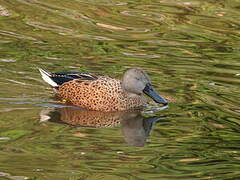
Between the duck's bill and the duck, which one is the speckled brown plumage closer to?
the duck

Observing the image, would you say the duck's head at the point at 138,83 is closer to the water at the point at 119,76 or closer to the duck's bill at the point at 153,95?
the duck's bill at the point at 153,95

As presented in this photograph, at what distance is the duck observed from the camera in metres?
10.3

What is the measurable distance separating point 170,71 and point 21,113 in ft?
10.0

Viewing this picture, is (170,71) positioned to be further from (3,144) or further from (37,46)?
(3,144)

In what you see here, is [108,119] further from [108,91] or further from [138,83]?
[138,83]

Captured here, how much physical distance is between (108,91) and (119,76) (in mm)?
1273

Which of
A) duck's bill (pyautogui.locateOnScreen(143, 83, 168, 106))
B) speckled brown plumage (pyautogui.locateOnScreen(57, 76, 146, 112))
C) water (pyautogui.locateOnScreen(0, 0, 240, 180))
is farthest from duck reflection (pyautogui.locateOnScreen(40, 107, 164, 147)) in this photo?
duck's bill (pyautogui.locateOnScreen(143, 83, 168, 106))

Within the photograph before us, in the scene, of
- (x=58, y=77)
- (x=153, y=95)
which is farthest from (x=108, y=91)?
(x=58, y=77)

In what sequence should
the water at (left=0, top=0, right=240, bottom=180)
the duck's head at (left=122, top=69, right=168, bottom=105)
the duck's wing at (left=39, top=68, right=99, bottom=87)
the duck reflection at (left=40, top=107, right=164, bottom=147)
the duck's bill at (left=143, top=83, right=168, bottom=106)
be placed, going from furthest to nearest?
the duck's wing at (left=39, top=68, right=99, bottom=87) → the duck's head at (left=122, top=69, right=168, bottom=105) → the duck's bill at (left=143, top=83, right=168, bottom=106) → the duck reflection at (left=40, top=107, right=164, bottom=147) → the water at (left=0, top=0, right=240, bottom=180)

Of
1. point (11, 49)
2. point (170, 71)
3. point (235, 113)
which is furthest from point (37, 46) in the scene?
A: point (235, 113)

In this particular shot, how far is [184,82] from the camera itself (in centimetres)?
1136

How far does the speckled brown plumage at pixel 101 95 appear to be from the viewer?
10289mm

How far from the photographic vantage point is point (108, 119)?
9.82 meters

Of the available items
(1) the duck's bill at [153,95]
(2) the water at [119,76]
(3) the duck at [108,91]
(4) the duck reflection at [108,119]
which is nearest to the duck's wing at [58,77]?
(3) the duck at [108,91]
